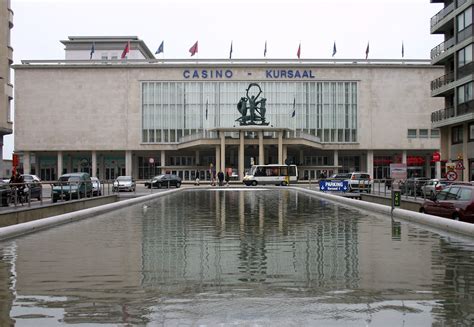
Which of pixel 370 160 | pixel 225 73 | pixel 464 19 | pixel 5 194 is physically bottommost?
pixel 5 194

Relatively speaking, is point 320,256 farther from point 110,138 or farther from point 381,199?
point 110,138

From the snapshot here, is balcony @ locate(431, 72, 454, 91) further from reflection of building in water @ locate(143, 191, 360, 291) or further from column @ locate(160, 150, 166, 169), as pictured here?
column @ locate(160, 150, 166, 169)

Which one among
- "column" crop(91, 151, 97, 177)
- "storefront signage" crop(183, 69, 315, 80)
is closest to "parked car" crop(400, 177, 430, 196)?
"storefront signage" crop(183, 69, 315, 80)

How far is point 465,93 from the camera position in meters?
49.1

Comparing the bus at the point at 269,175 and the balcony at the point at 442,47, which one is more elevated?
the balcony at the point at 442,47

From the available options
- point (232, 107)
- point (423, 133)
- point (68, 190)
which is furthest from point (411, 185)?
point (232, 107)

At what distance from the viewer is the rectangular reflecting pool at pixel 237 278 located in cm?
650

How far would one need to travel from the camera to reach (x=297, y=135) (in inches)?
Result: 3253

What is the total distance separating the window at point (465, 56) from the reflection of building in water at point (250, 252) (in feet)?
112

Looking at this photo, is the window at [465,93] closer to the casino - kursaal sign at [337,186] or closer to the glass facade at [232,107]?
the casino - kursaal sign at [337,186]

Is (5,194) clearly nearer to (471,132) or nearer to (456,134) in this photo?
(471,132)

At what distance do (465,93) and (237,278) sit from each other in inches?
1801

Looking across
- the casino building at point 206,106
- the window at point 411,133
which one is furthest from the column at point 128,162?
the window at point 411,133

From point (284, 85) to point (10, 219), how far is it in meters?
75.6
